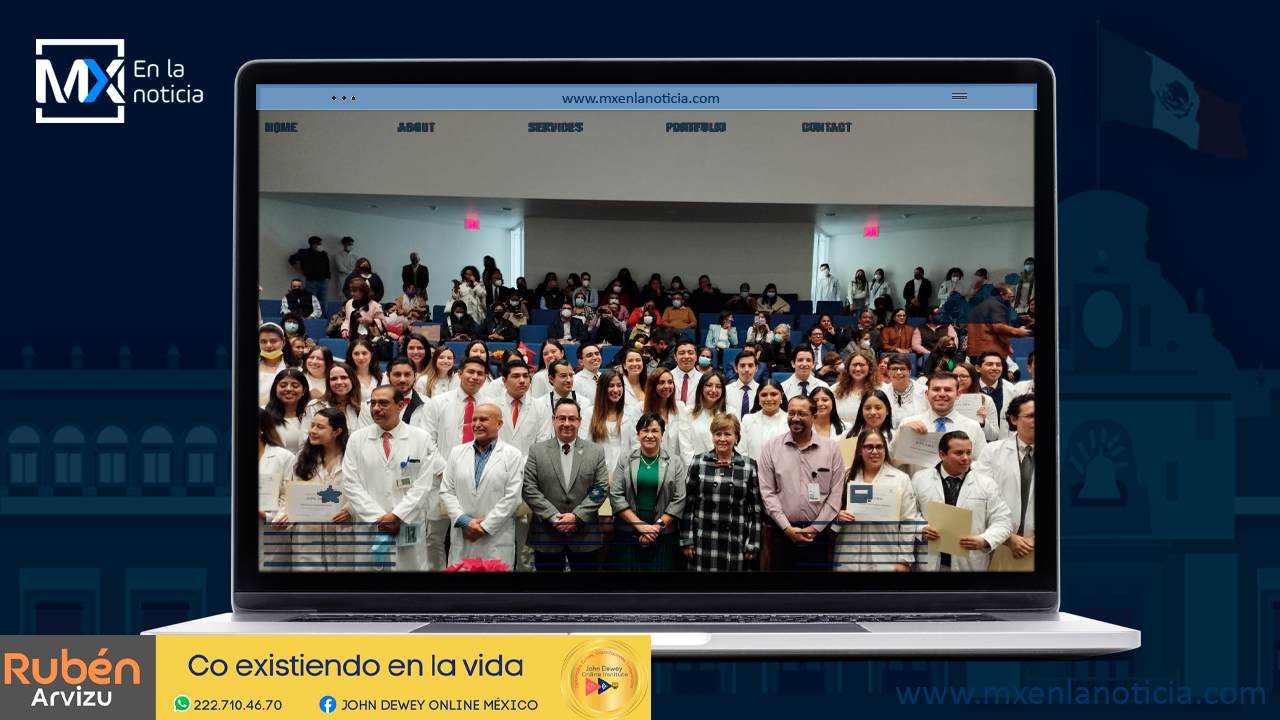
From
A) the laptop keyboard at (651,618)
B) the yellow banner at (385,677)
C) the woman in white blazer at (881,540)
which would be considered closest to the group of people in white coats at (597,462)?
the woman in white blazer at (881,540)

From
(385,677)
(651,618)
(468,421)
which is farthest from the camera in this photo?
(468,421)

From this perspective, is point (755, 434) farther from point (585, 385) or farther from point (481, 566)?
point (481, 566)

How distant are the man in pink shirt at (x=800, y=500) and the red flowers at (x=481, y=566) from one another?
870 mm

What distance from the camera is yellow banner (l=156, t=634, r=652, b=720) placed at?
2.44 m

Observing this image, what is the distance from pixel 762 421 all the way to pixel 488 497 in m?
0.95

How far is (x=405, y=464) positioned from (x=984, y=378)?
196cm

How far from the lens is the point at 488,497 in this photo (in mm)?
3072

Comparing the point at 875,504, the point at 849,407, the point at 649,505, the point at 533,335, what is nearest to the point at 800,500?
the point at 875,504

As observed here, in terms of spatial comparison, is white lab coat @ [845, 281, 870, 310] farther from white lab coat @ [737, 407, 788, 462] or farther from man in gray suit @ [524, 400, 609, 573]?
man in gray suit @ [524, 400, 609, 573]

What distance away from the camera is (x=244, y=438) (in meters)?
3.05

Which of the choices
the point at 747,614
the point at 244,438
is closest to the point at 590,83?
the point at 244,438

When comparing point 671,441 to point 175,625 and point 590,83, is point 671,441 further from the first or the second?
point 175,625

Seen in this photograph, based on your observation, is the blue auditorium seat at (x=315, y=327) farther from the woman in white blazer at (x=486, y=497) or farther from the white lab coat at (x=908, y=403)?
the white lab coat at (x=908, y=403)

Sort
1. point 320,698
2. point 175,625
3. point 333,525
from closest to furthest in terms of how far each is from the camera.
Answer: point 320,698 < point 175,625 < point 333,525
